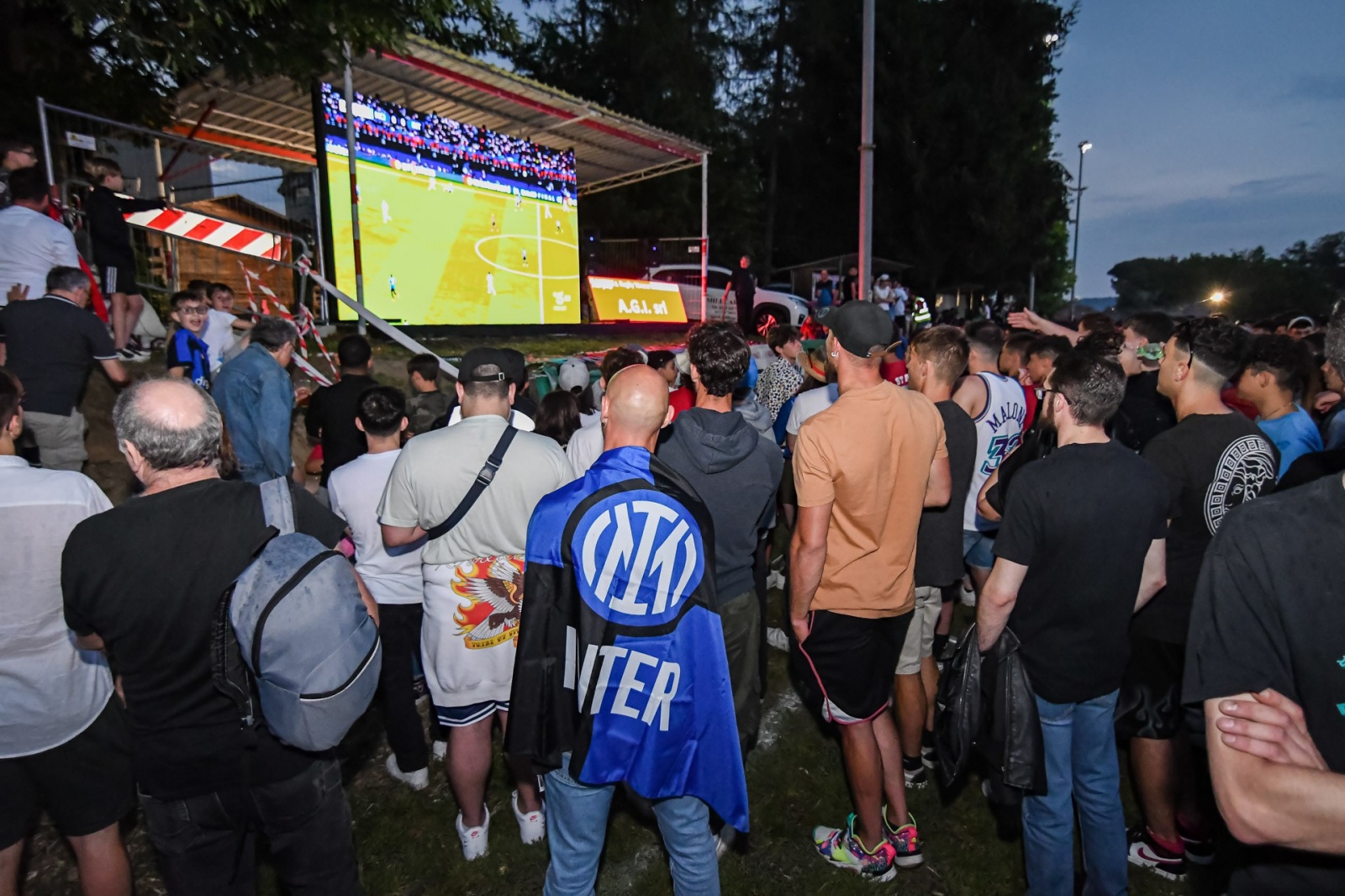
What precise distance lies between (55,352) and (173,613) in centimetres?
369

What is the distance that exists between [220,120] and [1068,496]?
13966mm

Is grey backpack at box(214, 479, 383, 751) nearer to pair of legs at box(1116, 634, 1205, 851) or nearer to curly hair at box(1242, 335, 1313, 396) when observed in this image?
pair of legs at box(1116, 634, 1205, 851)

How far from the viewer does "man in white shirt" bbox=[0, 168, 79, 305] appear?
201 inches

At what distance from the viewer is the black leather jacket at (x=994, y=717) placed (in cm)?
247

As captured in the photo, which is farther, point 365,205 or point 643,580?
point 365,205

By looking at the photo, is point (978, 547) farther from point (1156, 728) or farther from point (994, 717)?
point (994, 717)

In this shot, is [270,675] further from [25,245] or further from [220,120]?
[220,120]

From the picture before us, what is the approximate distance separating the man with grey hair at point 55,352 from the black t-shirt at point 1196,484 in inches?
240

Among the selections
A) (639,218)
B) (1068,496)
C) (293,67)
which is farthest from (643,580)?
(639,218)

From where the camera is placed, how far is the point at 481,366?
10.1ft

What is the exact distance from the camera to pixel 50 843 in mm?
3283

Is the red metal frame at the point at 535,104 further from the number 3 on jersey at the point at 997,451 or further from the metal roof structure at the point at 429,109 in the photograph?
the number 3 on jersey at the point at 997,451

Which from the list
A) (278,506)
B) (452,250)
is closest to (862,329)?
(278,506)

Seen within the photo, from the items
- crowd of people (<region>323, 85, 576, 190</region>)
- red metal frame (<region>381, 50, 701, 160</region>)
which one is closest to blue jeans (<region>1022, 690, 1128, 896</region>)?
red metal frame (<region>381, 50, 701, 160</region>)
